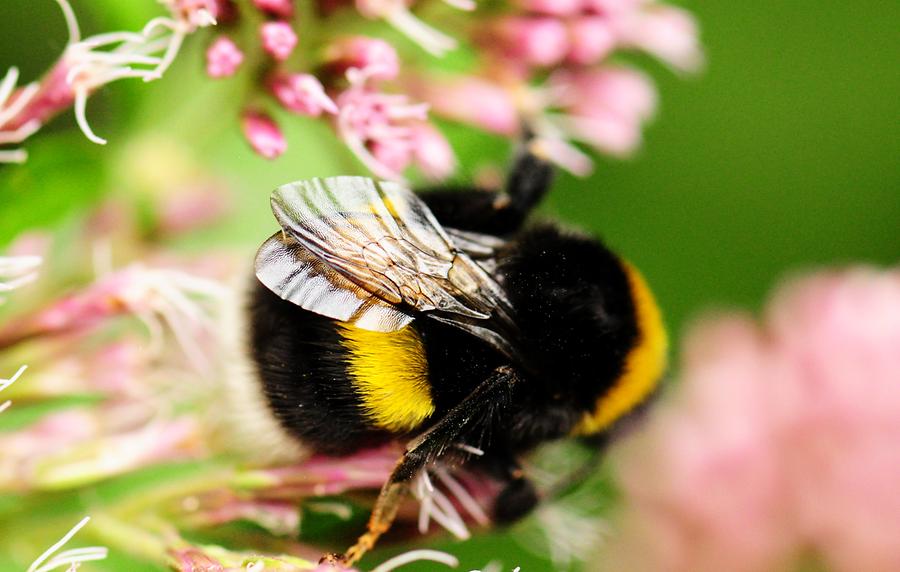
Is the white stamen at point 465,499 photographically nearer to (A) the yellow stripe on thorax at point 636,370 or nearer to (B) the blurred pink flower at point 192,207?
(A) the yellow stripe on thorax at point 636,370

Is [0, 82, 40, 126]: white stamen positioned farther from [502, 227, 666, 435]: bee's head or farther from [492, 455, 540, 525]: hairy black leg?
[492, 455, 540, 525]: hairy black leg

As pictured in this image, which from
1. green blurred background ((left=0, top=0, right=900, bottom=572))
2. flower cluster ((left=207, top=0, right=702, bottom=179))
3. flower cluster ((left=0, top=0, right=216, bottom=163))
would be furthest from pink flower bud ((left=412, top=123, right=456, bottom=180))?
green blurred background ((left=0, top=0, right=900, bottom=572))

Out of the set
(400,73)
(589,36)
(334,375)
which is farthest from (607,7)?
(334,375)

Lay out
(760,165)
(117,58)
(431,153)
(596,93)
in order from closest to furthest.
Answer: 1. (117,58)
2. (431,153)
3. (596,93)
4. (760,165)

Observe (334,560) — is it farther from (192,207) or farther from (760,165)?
(760,165)

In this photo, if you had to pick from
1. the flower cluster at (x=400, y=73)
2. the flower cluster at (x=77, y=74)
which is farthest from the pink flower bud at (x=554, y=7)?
the flower cluster at (x=77, y=74)

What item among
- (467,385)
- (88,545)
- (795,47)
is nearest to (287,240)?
(467,385)

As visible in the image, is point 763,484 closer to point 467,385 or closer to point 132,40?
point 467,385
